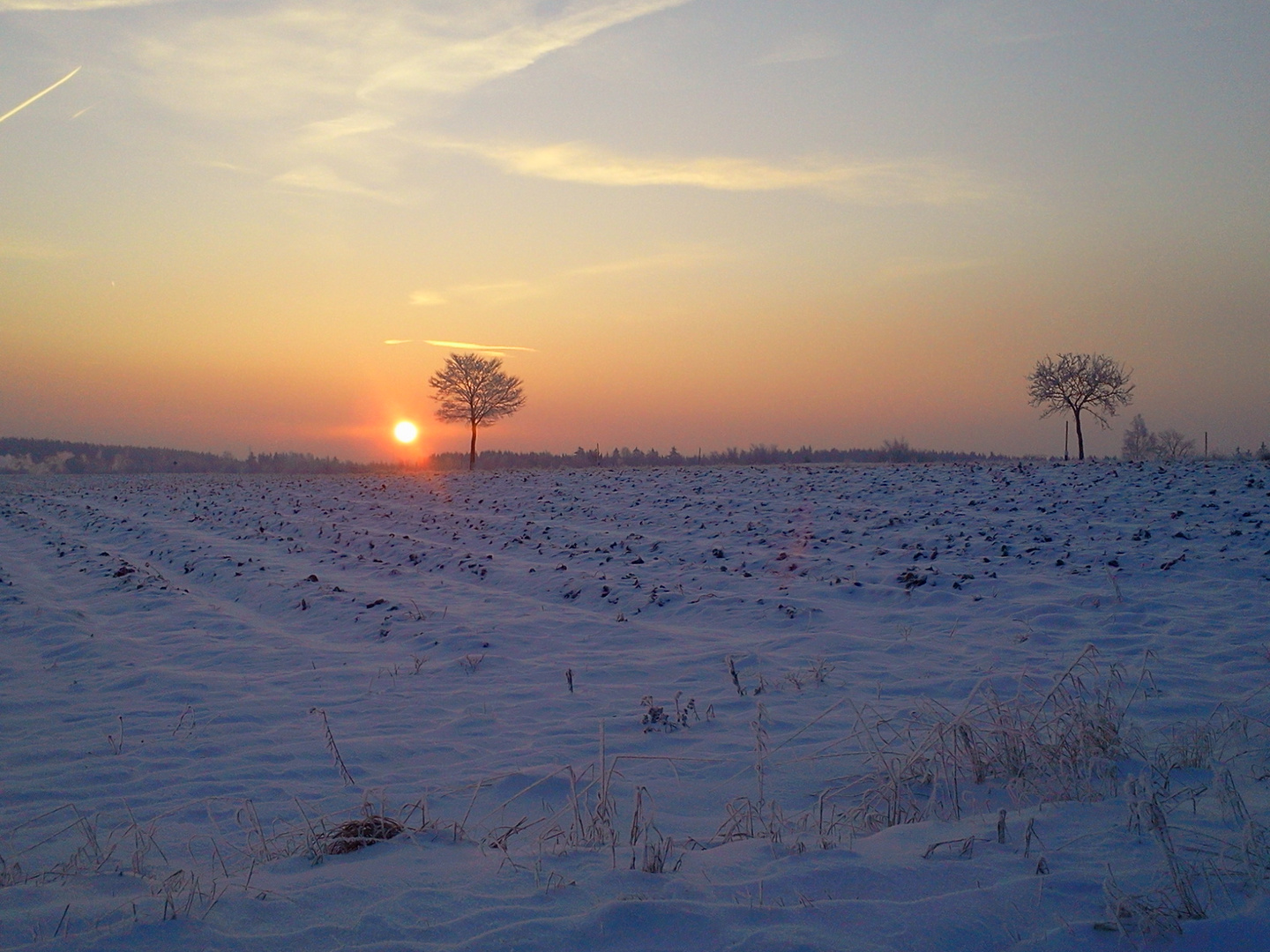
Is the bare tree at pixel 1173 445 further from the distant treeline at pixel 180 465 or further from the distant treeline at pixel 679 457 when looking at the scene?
the distant treeline at pixel 180 465

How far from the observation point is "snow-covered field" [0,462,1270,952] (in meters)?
3.42

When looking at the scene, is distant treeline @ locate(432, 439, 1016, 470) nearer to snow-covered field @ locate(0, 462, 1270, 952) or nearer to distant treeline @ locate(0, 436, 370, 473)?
distant treeline @ locate(0, 436, 370, 473)

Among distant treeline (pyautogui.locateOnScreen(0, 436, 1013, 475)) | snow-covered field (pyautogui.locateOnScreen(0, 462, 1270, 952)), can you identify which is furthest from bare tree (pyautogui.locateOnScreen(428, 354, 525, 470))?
snow-covered field (pyautogui.locateOnScreen(0, 462, 1270, 952))

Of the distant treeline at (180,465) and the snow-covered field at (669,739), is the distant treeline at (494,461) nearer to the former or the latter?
the distant treeline at (180,465)

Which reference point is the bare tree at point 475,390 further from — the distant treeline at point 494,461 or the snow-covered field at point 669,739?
the snow-covered field at point 669,739

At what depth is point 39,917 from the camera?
3514mm

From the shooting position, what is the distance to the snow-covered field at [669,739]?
11.2ft

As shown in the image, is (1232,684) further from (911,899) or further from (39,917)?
(39,917)

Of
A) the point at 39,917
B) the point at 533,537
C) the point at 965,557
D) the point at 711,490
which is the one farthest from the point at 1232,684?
the point at 711,490

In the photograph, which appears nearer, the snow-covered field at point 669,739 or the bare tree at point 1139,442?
the snow-covered field at point 669,739

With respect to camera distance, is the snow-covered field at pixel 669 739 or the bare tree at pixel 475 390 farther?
the bare tree at pixel 475 390

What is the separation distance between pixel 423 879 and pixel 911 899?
2.35 m

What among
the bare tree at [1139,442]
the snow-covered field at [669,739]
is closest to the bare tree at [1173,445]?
the bare tree at [1139,442]

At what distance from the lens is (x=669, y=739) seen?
655 centimetres
